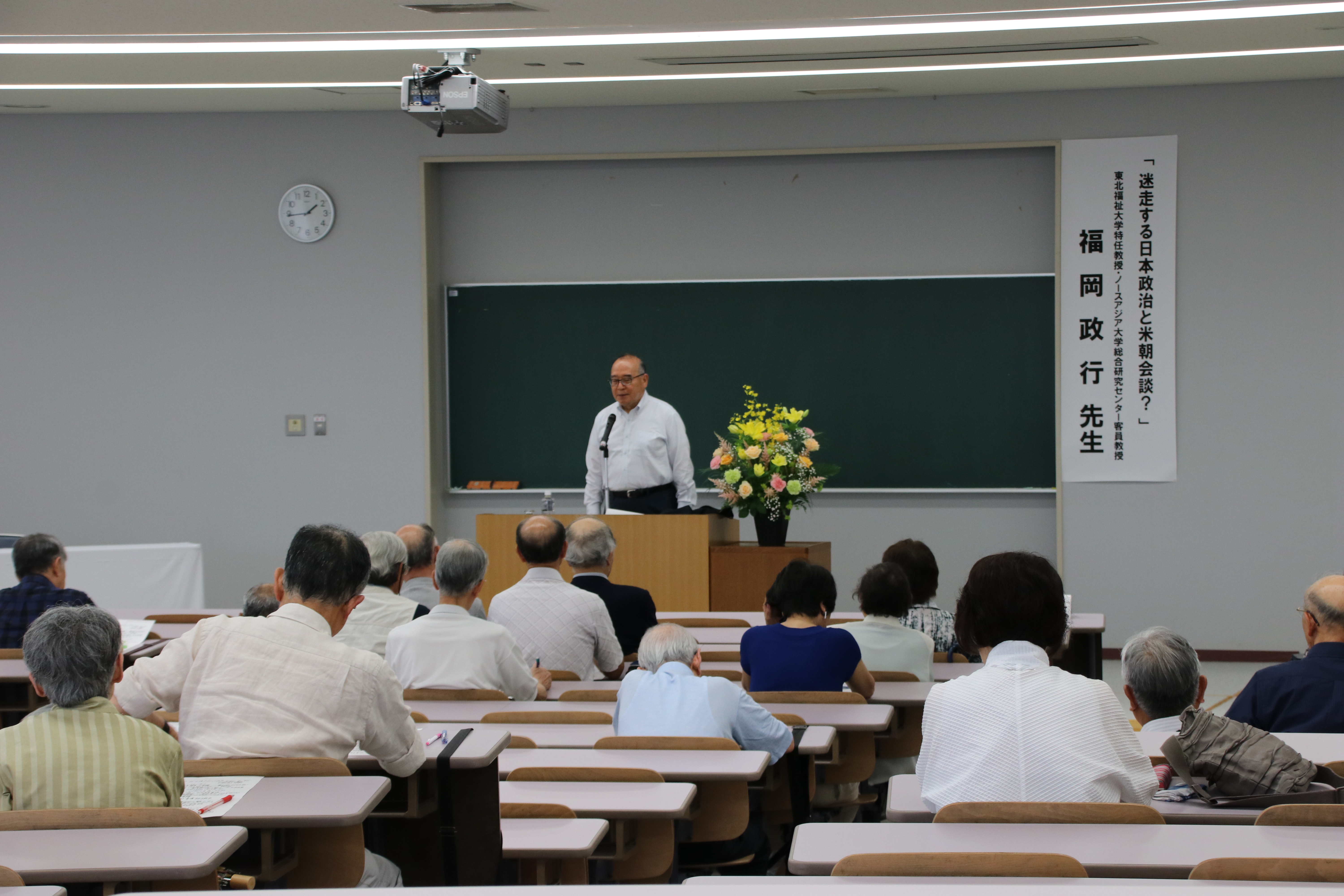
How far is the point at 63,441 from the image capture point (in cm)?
861

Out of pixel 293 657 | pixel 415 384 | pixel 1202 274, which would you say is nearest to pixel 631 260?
pixel 415 384

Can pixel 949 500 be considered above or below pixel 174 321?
below

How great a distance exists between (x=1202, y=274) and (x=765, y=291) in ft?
8.58

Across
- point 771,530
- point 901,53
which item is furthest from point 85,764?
point 901,53

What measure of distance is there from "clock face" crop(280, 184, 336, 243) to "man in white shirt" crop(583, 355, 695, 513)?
2.49m

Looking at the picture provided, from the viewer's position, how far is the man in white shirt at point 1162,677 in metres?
2.89

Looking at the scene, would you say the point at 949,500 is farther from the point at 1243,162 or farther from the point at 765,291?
the point at 1243,162

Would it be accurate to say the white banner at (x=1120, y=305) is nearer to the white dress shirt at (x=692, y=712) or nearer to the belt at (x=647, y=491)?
the belt at (x=647, y=491)

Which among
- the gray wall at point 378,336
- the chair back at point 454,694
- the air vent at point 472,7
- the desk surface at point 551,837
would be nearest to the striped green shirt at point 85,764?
the desk surface at point 551,837

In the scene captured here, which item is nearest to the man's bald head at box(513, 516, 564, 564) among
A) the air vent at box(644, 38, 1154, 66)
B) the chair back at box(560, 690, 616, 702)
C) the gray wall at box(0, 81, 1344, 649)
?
the chair back at box(560, 690, 616, 702)

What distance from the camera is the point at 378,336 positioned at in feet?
27.6

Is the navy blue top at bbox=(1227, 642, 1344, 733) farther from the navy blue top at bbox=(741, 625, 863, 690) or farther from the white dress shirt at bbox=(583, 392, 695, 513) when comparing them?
the white dress shirt at bbox=(583, 392, 695, 513)

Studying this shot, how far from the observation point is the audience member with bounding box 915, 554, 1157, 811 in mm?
2494

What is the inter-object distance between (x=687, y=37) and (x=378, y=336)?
308 centimetres
